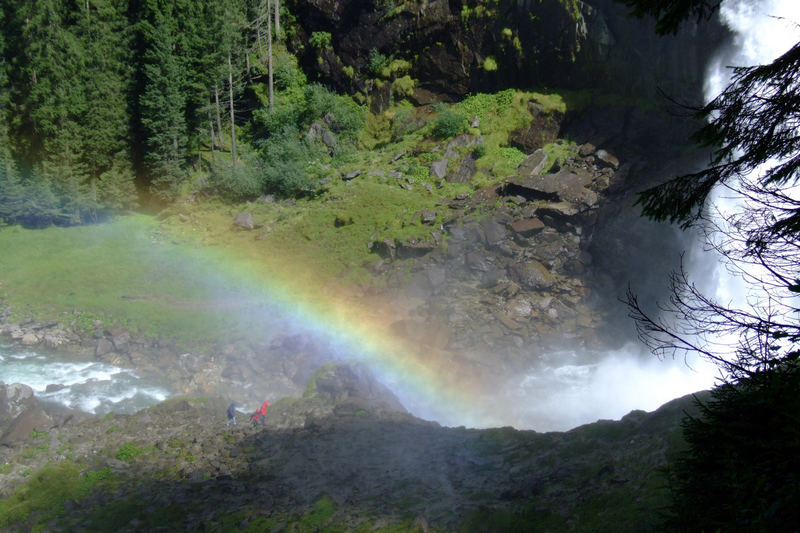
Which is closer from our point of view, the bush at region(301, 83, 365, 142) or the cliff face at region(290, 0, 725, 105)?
the cliff face at region(290, 0, 725, 105)

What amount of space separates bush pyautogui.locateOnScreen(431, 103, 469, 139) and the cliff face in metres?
3.11

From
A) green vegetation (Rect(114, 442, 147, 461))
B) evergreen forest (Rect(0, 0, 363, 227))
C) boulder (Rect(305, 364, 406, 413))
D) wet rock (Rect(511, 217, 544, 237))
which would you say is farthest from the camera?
evergreen forest (Rect(0, 0, 363, 227))

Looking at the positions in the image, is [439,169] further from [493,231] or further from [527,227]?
[527,227]

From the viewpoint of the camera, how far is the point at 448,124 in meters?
31.1

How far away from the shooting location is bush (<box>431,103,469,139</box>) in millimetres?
30984

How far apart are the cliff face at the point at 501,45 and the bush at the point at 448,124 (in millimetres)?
3112

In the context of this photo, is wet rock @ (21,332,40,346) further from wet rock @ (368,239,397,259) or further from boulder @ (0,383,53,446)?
wet rock @ (368,239,397,259)

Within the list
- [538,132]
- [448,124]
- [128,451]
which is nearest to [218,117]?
[448,124]

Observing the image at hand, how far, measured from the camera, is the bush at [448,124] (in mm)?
30984

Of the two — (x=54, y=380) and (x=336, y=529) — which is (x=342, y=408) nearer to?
(x=336, y=529)

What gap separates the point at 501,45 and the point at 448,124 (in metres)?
6.01

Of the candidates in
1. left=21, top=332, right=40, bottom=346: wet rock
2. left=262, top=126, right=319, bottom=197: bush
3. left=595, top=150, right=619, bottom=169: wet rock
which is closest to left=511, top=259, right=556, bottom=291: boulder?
left=595, top=150, right=619, bottom=169: wet rock

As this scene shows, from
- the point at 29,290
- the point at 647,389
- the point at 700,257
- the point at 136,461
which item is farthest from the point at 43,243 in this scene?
the point at 700,257

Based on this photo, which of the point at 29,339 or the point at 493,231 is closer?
the point at 29,339
